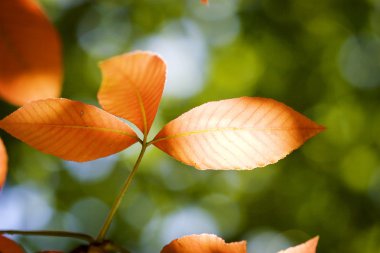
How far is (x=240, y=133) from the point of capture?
1.34 ft

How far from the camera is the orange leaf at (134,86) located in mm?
360

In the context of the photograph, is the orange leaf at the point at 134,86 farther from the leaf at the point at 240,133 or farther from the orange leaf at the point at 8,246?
the orange leaf at the point at 8,246

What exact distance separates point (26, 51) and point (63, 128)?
11 cm

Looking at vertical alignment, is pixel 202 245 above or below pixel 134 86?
below

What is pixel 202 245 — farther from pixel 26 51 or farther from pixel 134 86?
pixel 26 51

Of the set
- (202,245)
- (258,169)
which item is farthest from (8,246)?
(258,169)

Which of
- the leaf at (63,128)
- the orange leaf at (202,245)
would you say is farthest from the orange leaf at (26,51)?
the orange leaf at (202,245)

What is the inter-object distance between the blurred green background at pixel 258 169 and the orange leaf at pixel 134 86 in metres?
2.80

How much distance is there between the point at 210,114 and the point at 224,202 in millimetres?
3007

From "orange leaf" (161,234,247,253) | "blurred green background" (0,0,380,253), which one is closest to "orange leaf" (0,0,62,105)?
"orange leaf" (161,234,247,253)

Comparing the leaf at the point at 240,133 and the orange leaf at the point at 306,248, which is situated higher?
the leaf at the point at 240,133

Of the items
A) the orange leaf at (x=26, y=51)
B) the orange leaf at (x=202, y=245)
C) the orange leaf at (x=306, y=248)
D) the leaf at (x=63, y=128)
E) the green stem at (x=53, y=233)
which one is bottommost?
the green stem at (x=53, y=233)

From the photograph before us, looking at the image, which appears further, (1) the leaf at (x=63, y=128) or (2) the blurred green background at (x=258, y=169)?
(2) the blurred green background at (x=258, y=169)

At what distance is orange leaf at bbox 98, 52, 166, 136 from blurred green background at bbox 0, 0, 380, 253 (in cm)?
280
